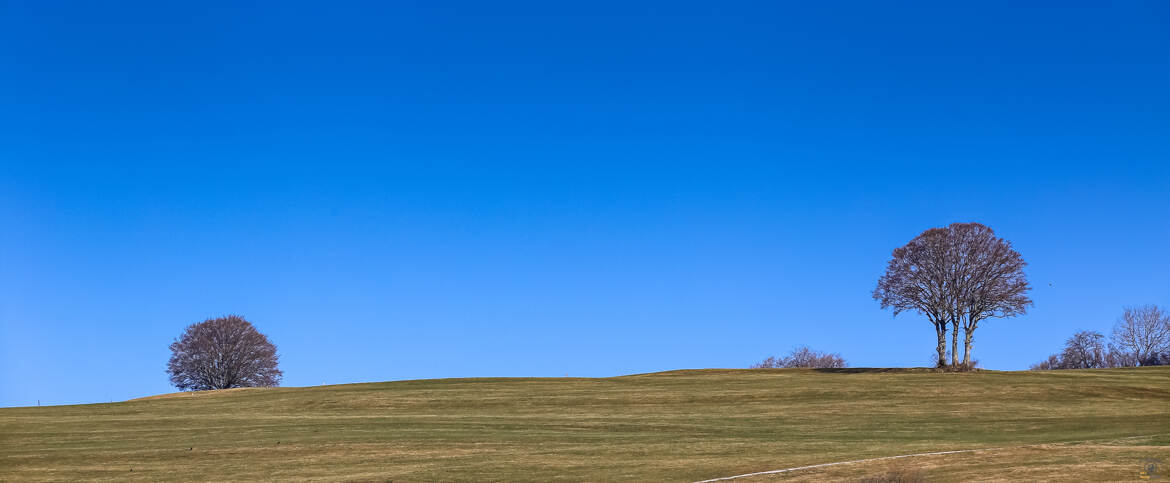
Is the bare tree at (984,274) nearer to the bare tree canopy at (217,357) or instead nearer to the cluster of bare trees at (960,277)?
the cluster of bare trees at (960,277)

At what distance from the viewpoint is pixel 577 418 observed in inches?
1763

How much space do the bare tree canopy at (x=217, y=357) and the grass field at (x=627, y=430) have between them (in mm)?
32536

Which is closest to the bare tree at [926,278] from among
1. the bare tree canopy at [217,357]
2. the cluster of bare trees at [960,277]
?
the cluster of bare trees at [960,277]

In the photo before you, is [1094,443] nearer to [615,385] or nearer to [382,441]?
[382,441]

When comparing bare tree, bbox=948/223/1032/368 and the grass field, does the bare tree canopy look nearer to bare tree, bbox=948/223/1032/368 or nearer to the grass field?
the grass field

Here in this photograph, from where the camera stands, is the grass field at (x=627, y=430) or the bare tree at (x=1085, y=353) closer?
the grass field at (x=627, y=430)

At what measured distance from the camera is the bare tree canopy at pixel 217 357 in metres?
96.5

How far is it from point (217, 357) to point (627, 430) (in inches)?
2794

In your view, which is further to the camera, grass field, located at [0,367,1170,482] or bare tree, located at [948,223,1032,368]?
bare tree, located at [948,223,1032,368]

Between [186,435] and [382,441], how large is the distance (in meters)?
11.0

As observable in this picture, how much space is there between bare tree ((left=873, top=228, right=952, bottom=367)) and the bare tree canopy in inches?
2642

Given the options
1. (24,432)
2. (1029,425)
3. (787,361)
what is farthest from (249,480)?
(787,361)

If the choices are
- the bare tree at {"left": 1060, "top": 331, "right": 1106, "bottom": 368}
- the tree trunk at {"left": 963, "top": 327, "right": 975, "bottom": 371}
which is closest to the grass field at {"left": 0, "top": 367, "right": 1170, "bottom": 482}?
the tree trunk at {"left": 963, "top": 327, "right": 975, "bottom": 371}

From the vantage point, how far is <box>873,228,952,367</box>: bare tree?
71.8 m
